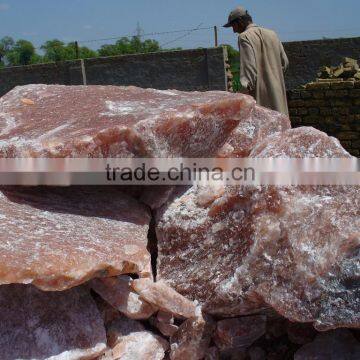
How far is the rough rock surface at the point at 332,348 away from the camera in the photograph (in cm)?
186

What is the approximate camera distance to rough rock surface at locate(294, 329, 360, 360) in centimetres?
186

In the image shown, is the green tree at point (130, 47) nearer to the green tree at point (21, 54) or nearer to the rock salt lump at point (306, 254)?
the green tree at point (21, 54)

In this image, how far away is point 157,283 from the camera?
197 centimetres

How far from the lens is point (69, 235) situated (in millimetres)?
1877

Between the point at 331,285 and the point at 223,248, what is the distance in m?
0.44

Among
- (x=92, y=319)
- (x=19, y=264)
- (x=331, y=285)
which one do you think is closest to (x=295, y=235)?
(x=331, y=285)

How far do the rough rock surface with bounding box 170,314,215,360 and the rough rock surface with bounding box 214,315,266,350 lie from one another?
0.04 meters

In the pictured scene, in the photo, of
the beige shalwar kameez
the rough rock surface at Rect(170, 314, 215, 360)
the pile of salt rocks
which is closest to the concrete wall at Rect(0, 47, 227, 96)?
the beige shalwar kameez

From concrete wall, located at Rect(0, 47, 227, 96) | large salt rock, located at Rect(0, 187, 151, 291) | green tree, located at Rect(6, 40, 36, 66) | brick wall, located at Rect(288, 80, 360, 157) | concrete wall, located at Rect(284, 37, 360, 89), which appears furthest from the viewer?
green tree, located at Rect(6, 40, 36, 66)

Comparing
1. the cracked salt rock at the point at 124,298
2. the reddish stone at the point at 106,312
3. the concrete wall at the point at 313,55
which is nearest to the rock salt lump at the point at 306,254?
the cracked salt rock at the point at 124,298

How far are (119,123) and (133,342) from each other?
786 millimetres

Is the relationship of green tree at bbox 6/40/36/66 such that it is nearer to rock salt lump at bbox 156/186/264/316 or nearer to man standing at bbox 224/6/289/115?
man standing at bbox 224/6/289/115

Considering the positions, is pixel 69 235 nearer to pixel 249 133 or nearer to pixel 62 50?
pixel 249 133

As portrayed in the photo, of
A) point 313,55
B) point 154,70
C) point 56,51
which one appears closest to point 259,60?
point 313,55
